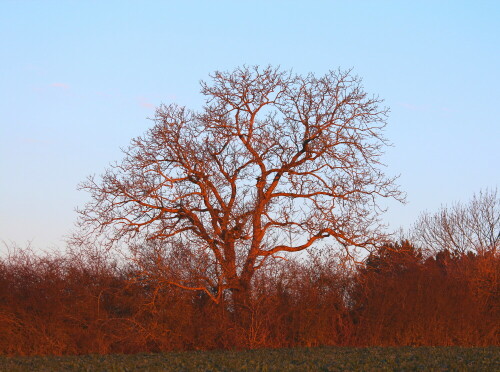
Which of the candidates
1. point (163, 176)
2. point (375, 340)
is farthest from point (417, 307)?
point (163, 176)

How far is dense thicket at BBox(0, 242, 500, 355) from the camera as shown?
20188 mm

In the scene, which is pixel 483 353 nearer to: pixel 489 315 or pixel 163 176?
pixel 489 315

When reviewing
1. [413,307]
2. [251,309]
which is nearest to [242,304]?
[251,309]

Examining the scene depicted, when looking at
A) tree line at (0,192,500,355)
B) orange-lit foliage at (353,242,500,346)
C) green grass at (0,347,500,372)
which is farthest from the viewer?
orange-lit foliage at (353,242,500,346)

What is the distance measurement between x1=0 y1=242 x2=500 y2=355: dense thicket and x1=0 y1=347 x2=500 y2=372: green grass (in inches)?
82.4

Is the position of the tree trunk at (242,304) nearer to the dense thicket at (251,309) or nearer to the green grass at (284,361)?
the dense thicket at (251,309)

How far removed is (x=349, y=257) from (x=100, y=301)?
8132 mm

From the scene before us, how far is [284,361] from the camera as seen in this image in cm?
1582

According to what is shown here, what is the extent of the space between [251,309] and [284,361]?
538 cm

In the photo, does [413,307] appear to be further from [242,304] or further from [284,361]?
[284,361]

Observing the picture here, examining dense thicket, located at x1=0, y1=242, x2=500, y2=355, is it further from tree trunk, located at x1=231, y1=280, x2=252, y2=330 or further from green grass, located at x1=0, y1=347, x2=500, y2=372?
green grass, located at x1=0, y1=347, x2=500, y2=372

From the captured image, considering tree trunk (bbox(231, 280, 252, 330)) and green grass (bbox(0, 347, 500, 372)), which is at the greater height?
tree trunk (bbox(231, 280, 252, 330))

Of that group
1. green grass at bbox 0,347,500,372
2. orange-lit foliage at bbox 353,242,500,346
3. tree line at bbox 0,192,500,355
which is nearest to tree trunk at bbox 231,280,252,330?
tree line at bbox 0,192,500,355

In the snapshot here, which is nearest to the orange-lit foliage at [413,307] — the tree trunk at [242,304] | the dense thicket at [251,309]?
the dense thicket at [251,309]
